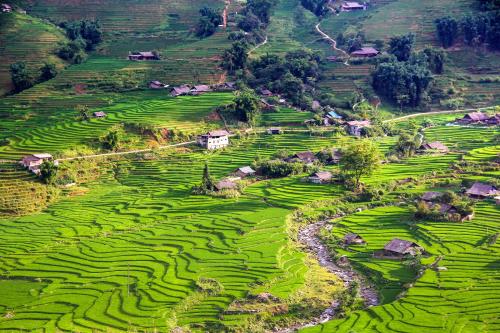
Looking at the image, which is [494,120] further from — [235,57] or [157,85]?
[157,85]

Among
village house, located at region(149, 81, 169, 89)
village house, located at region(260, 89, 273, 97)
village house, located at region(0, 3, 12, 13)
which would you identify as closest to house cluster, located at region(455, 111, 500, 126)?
village house, located at region(260, 89, 273, 97)

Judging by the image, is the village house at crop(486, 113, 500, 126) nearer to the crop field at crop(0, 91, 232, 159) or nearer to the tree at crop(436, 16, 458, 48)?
the tree at crop(436, 16, 458, 48)

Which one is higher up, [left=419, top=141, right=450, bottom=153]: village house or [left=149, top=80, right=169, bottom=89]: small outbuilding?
[left=149, top=80, right=169, bottom=89]: small outbuilding

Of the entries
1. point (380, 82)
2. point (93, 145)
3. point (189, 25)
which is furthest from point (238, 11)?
point (93, 145)

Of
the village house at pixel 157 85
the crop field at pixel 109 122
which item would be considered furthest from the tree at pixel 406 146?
the village house at pixel 157 85

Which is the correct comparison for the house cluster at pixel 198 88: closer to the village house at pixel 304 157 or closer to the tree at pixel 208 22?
the tree at pixel 208 22

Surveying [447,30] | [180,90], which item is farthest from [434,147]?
[447,30]
